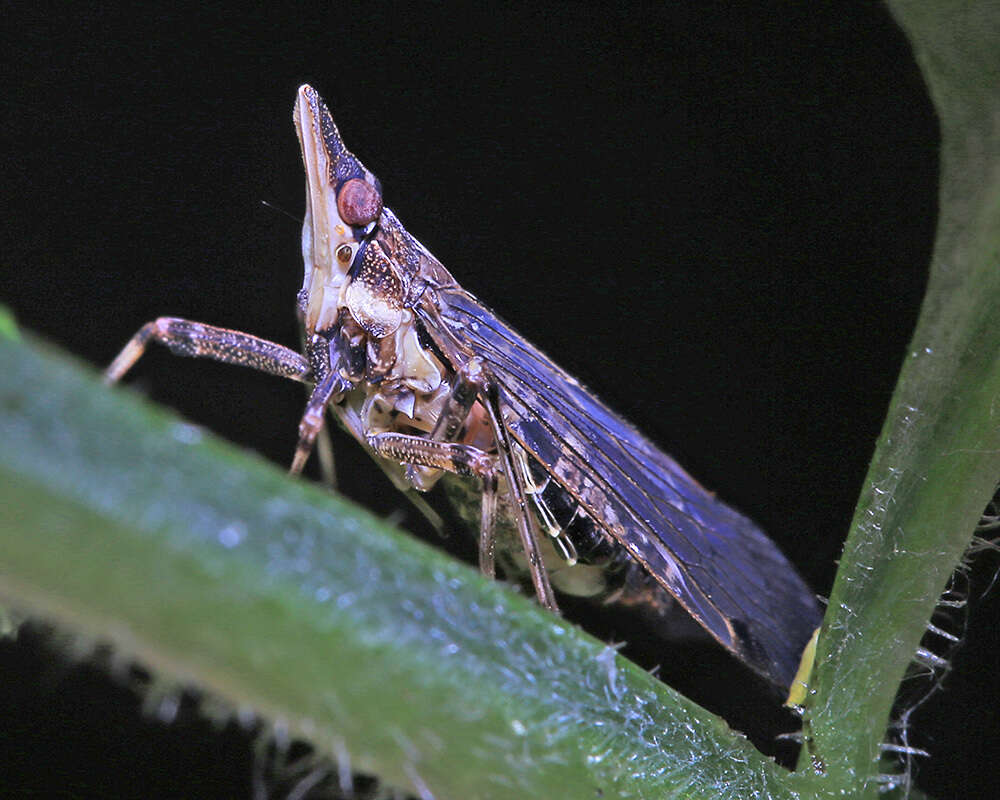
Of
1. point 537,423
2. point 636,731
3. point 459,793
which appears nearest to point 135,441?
point 459,793

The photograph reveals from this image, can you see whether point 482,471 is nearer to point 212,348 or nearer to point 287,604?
point 212,348

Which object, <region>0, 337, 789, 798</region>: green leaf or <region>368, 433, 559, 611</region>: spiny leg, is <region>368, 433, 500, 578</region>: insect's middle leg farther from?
<region>0, 337, 789, 798</region>: green leaf

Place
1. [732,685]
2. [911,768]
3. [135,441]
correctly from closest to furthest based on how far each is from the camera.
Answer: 1. [135,441]
2. [911,768]
3. [732,685]

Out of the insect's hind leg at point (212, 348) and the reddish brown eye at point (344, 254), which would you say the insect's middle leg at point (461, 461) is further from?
Answer: the reddish brown eye at point (344, 254)

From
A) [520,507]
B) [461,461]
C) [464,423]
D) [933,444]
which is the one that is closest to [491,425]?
[464,423]

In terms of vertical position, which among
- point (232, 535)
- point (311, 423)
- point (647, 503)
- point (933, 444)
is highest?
point (933, 444)

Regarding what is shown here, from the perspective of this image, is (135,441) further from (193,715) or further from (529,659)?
(529,659)

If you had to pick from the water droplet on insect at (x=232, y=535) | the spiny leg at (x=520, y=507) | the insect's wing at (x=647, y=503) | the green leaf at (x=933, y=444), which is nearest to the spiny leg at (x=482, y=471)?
the spiny leg at (x=520, y=507)
